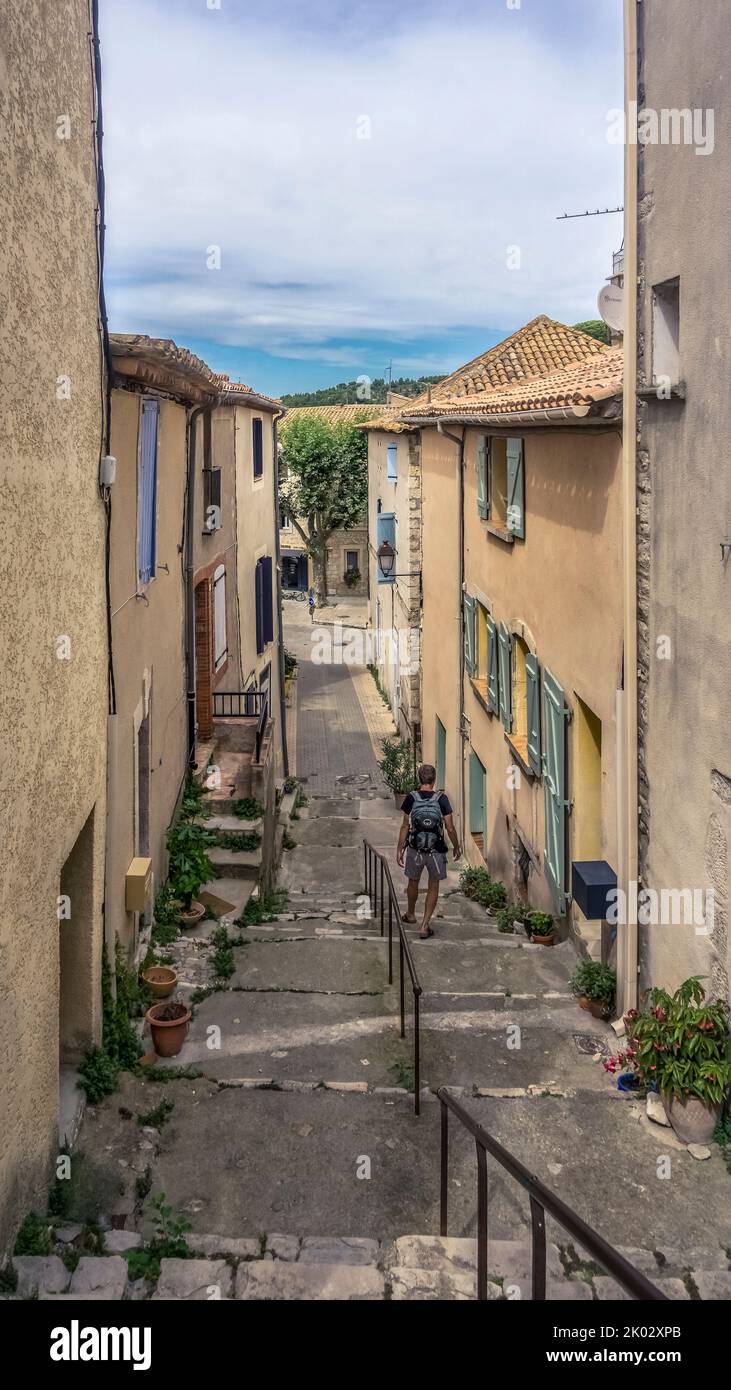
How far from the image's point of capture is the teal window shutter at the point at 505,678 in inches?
454

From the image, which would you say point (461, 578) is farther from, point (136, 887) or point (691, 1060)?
point (691, 1060)

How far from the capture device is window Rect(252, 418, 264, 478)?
19516 millimetres

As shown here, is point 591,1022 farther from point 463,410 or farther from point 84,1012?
point 463,410

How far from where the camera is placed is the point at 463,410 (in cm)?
1216

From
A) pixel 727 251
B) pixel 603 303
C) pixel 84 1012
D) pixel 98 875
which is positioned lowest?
pixel 84 1012

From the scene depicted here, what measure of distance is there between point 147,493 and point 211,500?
5.27 meters


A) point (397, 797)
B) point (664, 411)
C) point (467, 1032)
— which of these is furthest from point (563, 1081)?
point (397, 797)

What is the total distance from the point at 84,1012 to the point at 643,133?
6373 millimetres

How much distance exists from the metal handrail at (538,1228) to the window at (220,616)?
9.97 meters

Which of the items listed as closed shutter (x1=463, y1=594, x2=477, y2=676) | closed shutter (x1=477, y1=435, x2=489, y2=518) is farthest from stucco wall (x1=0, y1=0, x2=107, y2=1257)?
closed shutter (x1=463, y1=594, x2=477, y2=676)

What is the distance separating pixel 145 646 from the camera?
28.6 ft

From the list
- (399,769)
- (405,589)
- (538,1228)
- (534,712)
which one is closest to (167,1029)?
(538,1228)

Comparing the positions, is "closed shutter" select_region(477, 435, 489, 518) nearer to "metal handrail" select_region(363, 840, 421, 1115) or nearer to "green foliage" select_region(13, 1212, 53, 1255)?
"metal handrail" select_region(363, 840, 421, 1115)

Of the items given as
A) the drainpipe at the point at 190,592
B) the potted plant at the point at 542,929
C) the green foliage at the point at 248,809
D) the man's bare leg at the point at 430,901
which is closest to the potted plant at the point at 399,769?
the drainpipe at the point at 190,592
